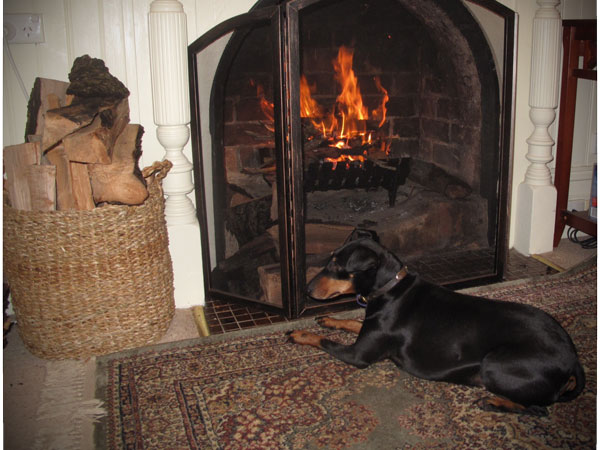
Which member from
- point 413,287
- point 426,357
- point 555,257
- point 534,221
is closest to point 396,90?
point 534,221

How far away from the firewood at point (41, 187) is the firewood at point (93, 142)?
108 millimetres

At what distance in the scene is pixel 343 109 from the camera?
123 inches

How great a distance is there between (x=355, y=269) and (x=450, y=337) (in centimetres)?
40

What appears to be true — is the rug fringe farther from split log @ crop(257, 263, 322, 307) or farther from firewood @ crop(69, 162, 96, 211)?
split log @ crop(257, 263, 322, 307)

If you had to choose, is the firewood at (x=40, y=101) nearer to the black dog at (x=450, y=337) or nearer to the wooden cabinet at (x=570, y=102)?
the black dog at (x=450, y=337)

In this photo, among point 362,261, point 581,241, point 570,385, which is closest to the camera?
point 570,385

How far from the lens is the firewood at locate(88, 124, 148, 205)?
2.16 metres

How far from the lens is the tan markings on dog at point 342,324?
2.44 metres

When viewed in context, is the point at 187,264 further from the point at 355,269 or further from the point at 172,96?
the point at 355,269

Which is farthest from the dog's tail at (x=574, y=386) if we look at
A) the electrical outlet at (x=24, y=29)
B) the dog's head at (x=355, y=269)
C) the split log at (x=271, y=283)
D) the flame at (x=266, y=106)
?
the electrical outlet at (x=24, y=29)

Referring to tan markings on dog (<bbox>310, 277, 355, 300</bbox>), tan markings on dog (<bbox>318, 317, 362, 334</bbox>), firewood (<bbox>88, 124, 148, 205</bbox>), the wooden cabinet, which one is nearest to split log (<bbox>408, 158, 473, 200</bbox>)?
the wooden cabinet

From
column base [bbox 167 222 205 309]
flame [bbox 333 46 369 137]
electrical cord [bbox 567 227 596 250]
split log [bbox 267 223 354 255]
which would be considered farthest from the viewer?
electrical cord [bbox 567 227 596 250]

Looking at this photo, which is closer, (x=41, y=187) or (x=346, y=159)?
(x=41, y=187)

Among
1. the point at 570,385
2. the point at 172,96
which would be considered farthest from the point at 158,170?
the point at 570,385
